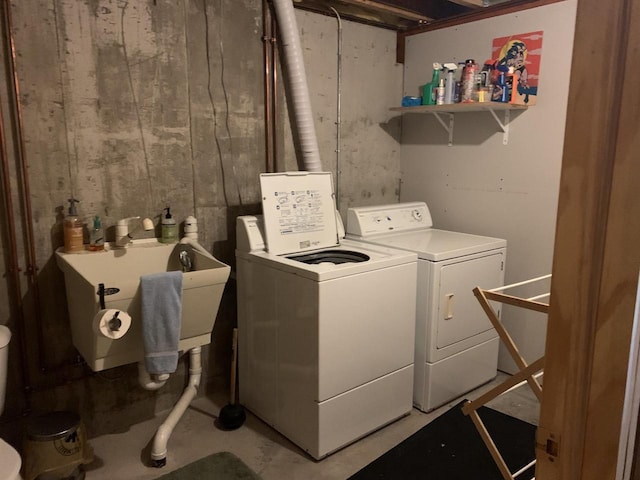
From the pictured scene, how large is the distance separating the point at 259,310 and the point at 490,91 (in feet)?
5.75

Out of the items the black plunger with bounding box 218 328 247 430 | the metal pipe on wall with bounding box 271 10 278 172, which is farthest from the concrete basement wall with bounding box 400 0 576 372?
the black plunger with bounding box 218 328 247 430

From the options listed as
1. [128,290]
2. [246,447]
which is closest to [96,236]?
[128,290]

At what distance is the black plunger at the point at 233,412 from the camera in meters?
2.56

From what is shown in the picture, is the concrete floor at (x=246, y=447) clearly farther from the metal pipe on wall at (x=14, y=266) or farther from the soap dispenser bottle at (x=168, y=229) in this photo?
the soap dispenser bottle at (x=168, y=229)

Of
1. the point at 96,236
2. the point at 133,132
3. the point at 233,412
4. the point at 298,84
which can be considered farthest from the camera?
the point at 298,84

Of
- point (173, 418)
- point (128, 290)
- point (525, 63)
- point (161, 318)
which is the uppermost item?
point (525, 63)

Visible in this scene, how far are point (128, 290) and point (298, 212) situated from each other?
3.36 ft

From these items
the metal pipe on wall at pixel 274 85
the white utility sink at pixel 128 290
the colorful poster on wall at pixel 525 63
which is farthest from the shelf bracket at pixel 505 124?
the white utility sink at pixel 128 290

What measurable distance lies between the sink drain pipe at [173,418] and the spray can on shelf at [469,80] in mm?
2021

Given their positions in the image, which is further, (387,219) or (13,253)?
(387,219)

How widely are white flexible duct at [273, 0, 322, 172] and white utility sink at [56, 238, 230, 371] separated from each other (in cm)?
88

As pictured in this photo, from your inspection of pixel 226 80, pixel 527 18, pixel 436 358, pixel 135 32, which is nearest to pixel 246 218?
pixel 226 80

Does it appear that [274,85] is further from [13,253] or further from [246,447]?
[246,447]

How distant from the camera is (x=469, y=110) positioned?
3.07 meters
